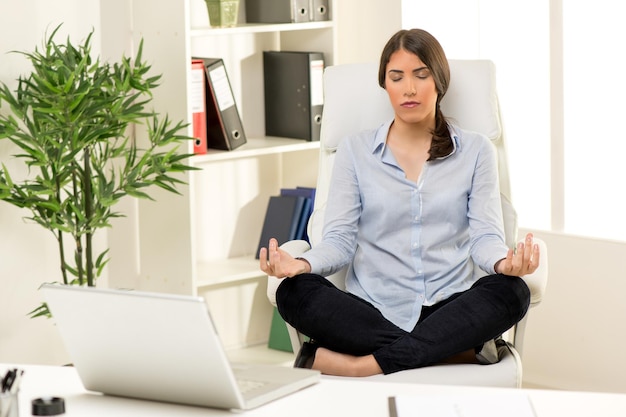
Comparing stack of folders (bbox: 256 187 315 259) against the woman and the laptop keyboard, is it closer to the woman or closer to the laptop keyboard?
the woman

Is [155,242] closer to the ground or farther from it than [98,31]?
closer to the ground

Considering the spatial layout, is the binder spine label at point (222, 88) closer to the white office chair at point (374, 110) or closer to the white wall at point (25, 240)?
the white wall at point (25, 240)

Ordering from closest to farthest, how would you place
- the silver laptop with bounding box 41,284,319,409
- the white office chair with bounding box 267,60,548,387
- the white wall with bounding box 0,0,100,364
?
1. the silver laptop with bounding box 41,284,319,409
2. the white office chair with bounding box 267,60,548,387
3. the white wall with bounding box 0,0,100,364

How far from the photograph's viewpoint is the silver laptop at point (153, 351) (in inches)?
56.2

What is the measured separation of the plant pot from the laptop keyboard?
2074 millimetres

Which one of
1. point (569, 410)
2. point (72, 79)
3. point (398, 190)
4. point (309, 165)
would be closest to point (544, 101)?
point (309, 165)

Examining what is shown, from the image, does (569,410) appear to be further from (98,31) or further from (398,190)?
(98,31)

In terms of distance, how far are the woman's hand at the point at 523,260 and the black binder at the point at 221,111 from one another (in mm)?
1366

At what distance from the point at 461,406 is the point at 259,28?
2.28 metres

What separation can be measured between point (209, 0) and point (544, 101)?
1.15 metres

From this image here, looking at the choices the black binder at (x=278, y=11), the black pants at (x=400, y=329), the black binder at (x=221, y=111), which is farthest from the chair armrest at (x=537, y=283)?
the black binder at (x=278, y=11)

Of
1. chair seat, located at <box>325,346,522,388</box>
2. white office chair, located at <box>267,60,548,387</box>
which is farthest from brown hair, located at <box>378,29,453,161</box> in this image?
chair seat, located at <box>325,346,522,388</box>

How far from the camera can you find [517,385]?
239 cm

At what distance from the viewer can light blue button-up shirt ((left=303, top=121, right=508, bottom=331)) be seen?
104 inches
